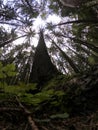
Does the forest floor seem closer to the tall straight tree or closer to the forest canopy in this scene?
the tall straight tree

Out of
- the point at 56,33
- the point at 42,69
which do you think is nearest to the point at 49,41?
the point at 56,33

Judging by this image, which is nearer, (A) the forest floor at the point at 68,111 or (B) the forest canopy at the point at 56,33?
(A) the forest floor at the point at 68,111

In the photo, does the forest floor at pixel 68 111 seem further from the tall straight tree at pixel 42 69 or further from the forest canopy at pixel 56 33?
the forest canopy at pixel 56 33

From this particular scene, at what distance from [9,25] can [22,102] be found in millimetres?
5600

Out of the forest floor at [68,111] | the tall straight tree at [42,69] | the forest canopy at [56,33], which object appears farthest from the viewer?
the forest canopy at [56,33]

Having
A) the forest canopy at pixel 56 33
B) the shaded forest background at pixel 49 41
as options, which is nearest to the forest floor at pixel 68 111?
the shaded forest background at pixel 49 41

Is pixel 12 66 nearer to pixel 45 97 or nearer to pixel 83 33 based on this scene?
pixel 45 97

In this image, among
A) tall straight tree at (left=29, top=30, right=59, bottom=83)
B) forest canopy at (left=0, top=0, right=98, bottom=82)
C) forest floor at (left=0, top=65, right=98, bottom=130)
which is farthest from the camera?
forest canopy at (left=0, top=0, right=98, bottom=82)

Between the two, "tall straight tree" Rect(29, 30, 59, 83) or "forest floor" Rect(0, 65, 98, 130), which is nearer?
"forest floor" Rect(0, 65, 98, 130)

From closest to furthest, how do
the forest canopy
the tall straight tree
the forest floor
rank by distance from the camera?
the forest floor, the tall straight tree, the forest canopy

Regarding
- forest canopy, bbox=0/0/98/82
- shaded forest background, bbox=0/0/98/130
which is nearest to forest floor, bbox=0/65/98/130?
shaded forest background, bbox=0/0/98/130

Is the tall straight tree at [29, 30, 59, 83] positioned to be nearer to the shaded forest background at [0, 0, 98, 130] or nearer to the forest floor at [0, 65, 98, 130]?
the shaded forest background at [0, 0, 98, 130]

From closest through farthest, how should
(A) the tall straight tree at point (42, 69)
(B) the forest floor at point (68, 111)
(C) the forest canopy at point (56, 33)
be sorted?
1. (B) the forest floor at point (68, 111)
2. (A) the tall straight tree at point (42, 69)
3. (C) the forest canopy at point (56, 33)

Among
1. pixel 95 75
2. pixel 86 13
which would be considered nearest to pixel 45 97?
pixel 95 75
